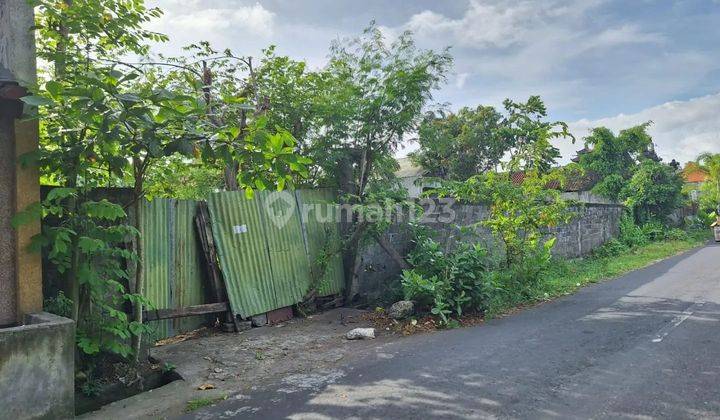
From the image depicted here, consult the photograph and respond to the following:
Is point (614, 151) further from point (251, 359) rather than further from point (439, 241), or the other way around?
point (251, 359)

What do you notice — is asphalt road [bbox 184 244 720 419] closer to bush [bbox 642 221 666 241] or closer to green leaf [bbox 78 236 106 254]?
green leaf [bbox 78 236 106 254]

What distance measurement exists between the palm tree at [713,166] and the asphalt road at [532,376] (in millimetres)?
23127

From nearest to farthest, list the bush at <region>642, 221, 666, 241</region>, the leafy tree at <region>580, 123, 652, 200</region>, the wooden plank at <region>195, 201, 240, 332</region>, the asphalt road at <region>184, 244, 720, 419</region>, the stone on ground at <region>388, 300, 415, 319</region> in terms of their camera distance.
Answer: the asphalt road at <region>184, 244, 720, 419</region> → the wooden plank at <region>195, 201, 240, 332</region> → the stone on ground at <region>388, 300, 415, 319</region> → the bush at <region>642, 221, 666, 241</region> → the leafy tree at <region>580, 123, 652, 200</region>

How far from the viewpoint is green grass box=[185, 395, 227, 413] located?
12.4ft

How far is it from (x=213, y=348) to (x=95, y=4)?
3.89 metres

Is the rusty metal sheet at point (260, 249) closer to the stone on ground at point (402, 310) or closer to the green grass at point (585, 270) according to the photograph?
the stone on ground at point (402, 310)

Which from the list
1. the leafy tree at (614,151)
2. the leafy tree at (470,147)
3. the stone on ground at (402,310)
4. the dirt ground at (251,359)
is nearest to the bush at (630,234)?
the leafy tree at (614,151)

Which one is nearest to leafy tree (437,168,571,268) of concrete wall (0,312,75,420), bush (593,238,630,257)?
concrete wall (0,312,75,420)

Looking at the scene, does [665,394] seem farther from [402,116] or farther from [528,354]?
[402,116]

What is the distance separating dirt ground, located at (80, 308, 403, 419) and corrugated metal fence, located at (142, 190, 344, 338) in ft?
1.65

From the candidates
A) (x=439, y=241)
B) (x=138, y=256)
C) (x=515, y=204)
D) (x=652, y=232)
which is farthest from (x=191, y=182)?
(x=652, y=232)

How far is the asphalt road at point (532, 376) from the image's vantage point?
349 centimetres

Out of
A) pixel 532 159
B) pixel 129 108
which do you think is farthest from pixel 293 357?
pixel 532 159

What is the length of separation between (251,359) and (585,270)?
30.4 ft
